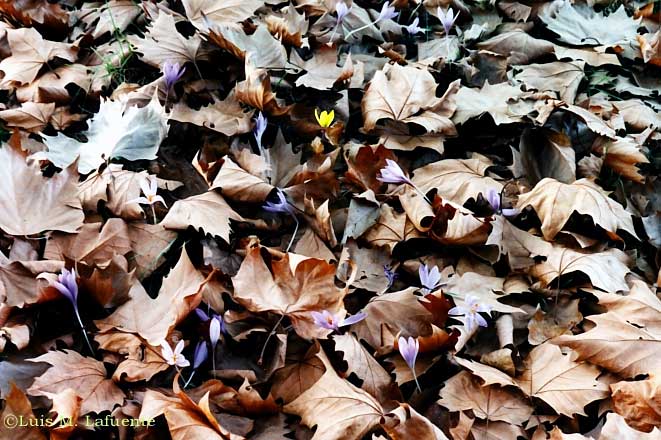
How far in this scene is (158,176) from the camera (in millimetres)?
1895

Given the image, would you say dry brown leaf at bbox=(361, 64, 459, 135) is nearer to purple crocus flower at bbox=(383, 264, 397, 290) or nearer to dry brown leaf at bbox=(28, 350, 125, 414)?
purple crocus flower at bbox=(383, 264, 397, 290)

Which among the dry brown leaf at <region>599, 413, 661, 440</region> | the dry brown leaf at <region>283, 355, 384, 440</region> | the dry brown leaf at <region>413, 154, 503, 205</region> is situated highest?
the dry brown leaf at <region>413, 154, 503, 205</region>

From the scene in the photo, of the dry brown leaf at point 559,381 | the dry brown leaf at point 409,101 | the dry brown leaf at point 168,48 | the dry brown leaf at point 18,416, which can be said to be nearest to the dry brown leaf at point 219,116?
the dry brown leaf at point 168,48

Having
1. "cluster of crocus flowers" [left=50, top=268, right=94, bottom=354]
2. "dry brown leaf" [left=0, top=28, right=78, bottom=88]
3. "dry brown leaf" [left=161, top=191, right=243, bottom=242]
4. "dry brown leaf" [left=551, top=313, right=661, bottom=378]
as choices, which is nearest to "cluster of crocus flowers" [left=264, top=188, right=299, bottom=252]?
"dry brown leaf" [left=161, top=191, right=243, bottom=242]

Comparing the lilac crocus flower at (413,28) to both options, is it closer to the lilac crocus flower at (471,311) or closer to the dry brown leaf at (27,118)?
the lilac crocus flower at (471,311)

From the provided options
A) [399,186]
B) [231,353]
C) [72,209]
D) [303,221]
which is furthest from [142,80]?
[231,353]

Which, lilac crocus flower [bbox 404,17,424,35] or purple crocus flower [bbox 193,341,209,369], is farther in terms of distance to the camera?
lilac crocus flower [bbox 404,17,424,35]

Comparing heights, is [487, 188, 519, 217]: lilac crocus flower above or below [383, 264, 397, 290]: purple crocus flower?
above

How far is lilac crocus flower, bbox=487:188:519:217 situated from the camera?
5.76 ft

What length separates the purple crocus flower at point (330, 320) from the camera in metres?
1.46

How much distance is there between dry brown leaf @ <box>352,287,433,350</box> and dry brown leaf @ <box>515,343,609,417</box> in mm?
263

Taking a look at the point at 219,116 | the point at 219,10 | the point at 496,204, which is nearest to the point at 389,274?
the point at 496,204

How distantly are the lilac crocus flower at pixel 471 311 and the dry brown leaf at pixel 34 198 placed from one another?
1.00 m

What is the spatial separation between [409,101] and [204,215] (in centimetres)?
78
